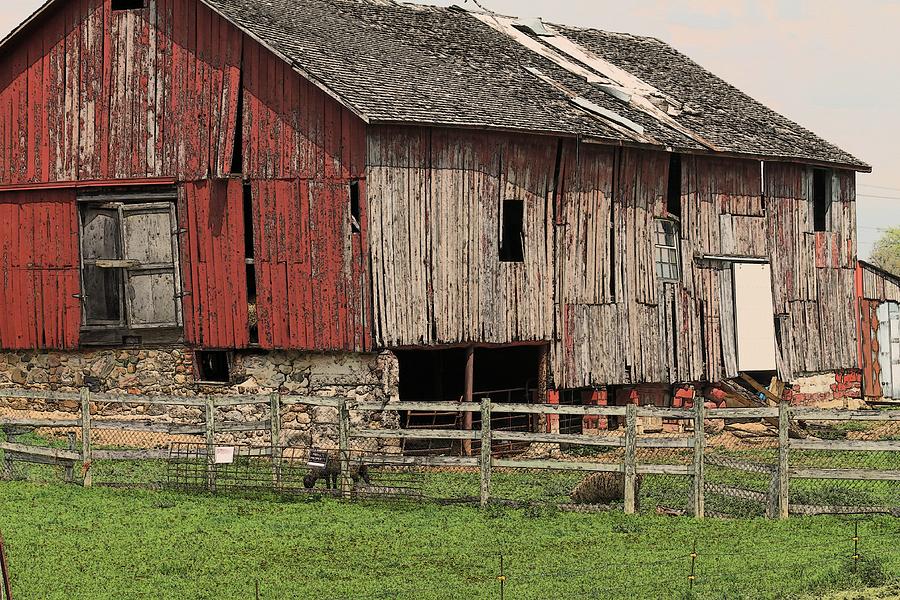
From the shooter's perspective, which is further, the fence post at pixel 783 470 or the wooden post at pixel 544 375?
the wooden post at pixel 544 375

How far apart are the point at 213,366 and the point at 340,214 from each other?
14.2ft

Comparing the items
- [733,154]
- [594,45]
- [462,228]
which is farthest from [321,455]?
[594,45]

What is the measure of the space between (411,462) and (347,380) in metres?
5.28

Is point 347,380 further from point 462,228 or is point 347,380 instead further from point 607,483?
point 607,483

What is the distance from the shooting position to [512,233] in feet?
89.0

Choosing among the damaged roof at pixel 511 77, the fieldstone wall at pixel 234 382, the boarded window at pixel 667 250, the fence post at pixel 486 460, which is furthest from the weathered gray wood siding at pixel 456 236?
the fence post at pixel 486 460

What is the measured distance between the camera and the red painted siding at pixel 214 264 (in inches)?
985

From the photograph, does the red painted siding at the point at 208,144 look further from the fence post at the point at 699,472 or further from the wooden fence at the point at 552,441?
the fence post at the point at 699,472

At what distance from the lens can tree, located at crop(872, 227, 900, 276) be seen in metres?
92.3

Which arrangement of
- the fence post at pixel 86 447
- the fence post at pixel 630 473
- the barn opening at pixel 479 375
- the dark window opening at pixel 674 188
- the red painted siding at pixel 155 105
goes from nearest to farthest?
the fence post at pixel 630 473
the fence post at pixel 86 447
the red painted siding at pixel 155 105
the barn opening at pixel 479 375
the dark window opening at pixel 674 188

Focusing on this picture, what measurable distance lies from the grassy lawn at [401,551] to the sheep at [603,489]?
0.90 meters

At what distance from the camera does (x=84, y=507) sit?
18484mm

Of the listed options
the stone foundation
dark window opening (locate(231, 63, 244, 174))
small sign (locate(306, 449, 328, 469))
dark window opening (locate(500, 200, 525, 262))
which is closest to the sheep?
small sign (locate(306, 449, 328, 469))

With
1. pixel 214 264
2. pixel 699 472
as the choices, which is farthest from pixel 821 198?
pixel 699 472
